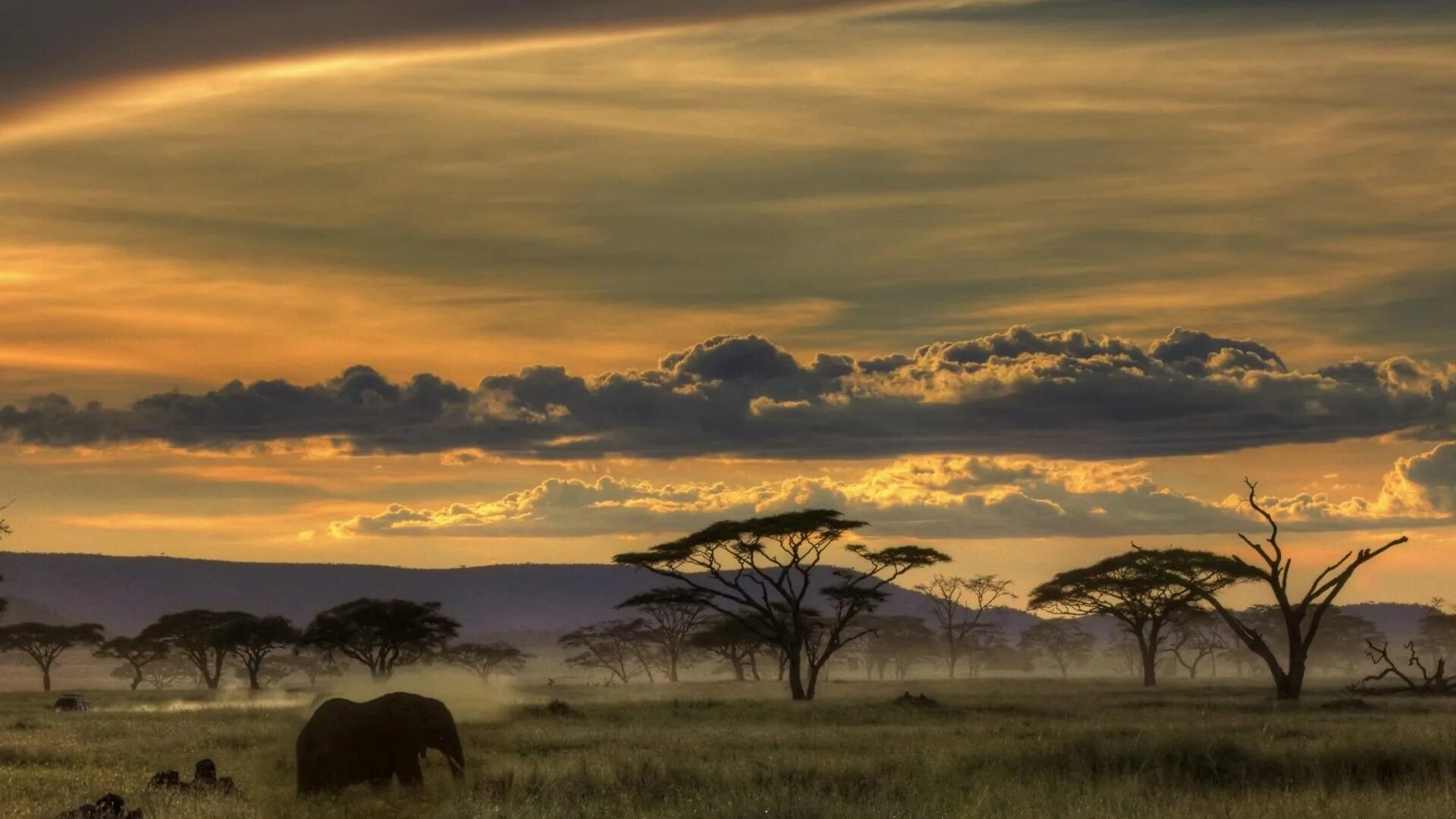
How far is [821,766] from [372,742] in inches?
300

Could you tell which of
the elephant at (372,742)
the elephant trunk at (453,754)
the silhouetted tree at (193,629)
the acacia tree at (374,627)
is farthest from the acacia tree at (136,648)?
the elephant at (372,742)

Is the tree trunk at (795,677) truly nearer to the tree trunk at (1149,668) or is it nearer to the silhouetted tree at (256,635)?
the tree trunk at (1149,668)

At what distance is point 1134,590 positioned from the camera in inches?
3541

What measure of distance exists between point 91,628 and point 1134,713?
105608mm

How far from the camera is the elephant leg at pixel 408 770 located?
25.2 meters

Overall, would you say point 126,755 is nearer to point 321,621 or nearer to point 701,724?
point 701,724

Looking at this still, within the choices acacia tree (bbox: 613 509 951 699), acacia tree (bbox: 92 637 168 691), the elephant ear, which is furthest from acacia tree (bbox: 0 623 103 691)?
the elephant ear

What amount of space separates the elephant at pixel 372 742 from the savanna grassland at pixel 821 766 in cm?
39

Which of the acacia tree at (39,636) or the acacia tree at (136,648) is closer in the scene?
the acacia tree at (136,648)

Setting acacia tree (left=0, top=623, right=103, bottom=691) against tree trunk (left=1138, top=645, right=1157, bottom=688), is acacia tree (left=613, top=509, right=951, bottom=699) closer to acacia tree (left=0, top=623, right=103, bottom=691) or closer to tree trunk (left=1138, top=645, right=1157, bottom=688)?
tree trunk (left=1138, top=645, right=1157, bottom=688)

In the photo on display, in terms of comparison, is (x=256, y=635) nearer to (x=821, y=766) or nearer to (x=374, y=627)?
(x=374, y=627)

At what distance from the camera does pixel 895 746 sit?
1366 inches

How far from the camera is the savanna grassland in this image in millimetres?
21969

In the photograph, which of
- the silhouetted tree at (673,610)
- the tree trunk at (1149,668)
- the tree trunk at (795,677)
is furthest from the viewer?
the silhouetted tree at (673,610)
